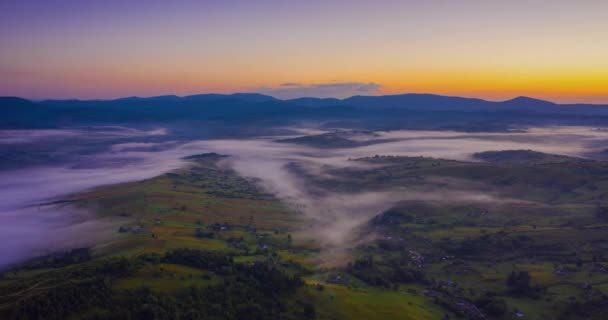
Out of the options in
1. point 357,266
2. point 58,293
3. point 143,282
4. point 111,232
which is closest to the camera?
point 58,293

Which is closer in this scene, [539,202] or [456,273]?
[456,273]

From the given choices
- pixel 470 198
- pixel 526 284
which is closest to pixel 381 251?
pixel 526 284

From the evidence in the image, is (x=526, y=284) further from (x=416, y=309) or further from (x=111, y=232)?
(x=111, y=232)

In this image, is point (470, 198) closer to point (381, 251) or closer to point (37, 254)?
point (381, 251)

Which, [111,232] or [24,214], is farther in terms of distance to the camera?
[24,214]

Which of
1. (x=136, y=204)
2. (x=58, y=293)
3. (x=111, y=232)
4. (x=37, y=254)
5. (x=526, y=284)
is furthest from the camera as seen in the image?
(x=136, y=204)

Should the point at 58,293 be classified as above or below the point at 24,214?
above

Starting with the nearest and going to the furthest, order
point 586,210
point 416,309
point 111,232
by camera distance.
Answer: point 416,309 → point 111,232 → point 586,210

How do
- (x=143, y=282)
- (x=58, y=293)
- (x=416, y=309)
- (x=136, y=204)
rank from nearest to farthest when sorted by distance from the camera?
(x=58, y=293)
(x=143, y=282)
(x=416, y=309)
(x=136, y=204)

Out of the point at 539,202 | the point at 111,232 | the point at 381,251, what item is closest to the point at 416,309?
the point at 381,251
